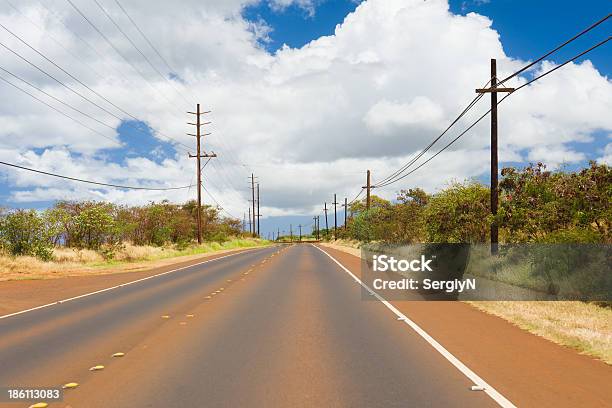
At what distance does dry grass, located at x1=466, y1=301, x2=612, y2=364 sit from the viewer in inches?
345

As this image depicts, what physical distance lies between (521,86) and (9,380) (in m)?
18.5

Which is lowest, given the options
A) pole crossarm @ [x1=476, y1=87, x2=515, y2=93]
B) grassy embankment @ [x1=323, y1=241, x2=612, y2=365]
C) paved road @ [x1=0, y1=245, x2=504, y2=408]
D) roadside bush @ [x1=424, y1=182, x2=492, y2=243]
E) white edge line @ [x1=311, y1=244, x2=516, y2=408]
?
grassy embankment @ [x1=323, y1=241, x2=612, y2=365]

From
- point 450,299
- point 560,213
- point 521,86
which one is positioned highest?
point 521,86

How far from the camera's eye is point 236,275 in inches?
952

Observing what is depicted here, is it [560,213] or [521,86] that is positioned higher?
[521,86]

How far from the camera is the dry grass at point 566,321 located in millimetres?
8773

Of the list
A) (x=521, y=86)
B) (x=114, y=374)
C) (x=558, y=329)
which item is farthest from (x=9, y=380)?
(x=521, y=86)

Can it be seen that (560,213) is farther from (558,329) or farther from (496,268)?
(558,329)

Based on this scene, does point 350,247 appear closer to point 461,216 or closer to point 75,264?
point 75,264

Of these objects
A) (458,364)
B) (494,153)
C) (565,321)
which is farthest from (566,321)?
(494,153)

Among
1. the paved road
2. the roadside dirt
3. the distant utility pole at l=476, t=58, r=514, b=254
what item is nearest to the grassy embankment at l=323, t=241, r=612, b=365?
the roadside dirt

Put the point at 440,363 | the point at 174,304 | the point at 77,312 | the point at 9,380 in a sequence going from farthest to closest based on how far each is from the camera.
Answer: the point at 174,304 < the point at 77,312 < the point at 440,363 < the point at 9,380

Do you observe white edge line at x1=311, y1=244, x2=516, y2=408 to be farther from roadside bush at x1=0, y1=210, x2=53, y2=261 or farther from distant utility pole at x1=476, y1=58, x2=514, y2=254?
roadside bush at x1=0, y1=210, x2=53, y2=261

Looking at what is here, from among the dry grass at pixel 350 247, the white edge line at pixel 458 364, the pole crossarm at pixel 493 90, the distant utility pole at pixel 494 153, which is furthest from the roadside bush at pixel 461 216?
the dry grass at pixel 350 247
